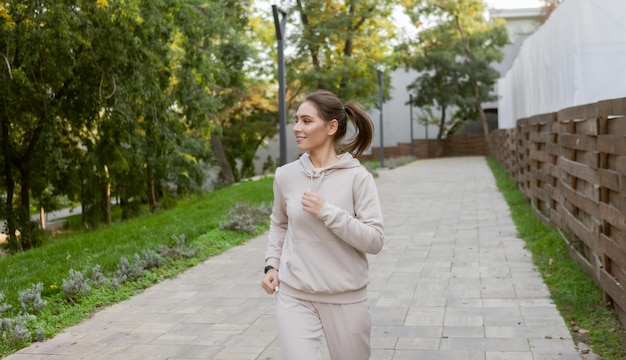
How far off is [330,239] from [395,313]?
10.3 feet

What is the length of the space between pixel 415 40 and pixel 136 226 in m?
30.5

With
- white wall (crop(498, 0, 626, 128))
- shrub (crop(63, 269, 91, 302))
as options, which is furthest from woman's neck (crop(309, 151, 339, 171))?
white wall (crop(498, 0, 626, 128))

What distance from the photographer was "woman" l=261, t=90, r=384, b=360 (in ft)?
10.1

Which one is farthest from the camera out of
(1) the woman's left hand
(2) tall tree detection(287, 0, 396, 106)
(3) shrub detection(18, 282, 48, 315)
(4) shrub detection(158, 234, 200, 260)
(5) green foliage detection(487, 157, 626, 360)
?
(2) tall tree detection(287, 0, 396, 106)

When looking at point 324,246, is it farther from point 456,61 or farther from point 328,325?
point 456,61

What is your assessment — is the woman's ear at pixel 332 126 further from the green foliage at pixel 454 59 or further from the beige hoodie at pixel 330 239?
the green foliage at pixel 454 59

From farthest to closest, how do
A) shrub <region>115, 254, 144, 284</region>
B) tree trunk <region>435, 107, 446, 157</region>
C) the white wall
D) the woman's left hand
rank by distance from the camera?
tree trunk <region>435, 107, 446, 157</region> → the white wall → shrub <region>115, 254, 144, 284</region> → the woman's left hand

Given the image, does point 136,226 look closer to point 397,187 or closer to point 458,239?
point 458,239

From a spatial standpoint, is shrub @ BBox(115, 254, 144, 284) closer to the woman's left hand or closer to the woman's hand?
the woman's hand

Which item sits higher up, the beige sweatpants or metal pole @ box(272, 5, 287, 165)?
metal pole @ box(272, 5, 287, 165)

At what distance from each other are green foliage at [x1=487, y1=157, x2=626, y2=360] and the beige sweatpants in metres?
2.23

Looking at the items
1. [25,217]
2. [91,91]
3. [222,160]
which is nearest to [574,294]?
[91,91]

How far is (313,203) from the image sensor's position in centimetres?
300

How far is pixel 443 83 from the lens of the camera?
41.1m
